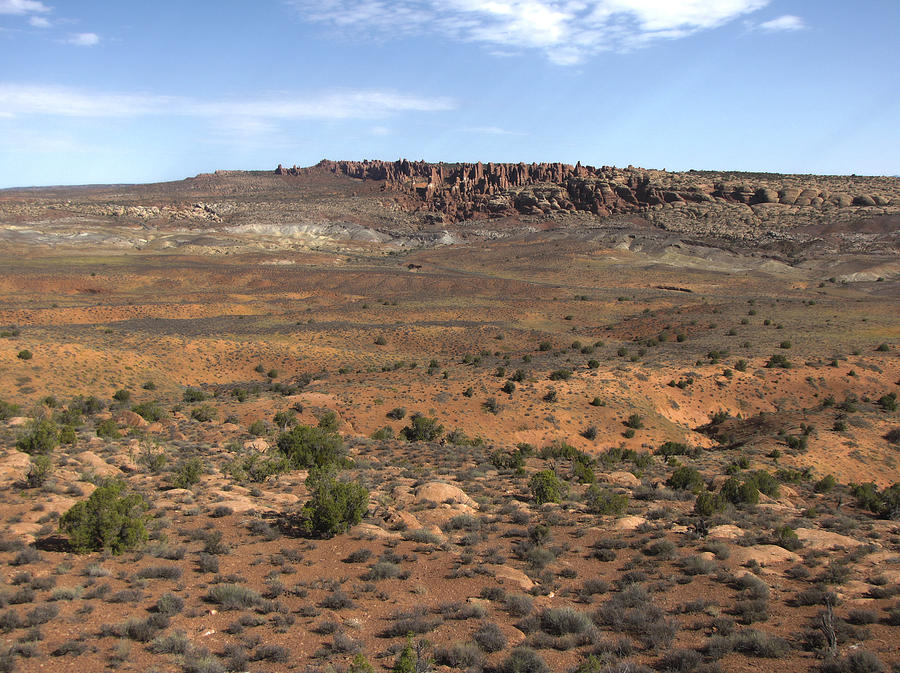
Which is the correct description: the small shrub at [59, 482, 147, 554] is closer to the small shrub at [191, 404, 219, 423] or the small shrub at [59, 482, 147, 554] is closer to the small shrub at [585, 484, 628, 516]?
the small shrub at [585, 484, 628, 516]

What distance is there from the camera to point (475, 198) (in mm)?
146625

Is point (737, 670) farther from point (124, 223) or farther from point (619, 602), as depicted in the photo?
point (124, 223)

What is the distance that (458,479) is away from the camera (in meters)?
16.0

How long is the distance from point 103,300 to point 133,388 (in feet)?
109

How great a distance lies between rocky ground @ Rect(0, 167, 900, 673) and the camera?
7230mm

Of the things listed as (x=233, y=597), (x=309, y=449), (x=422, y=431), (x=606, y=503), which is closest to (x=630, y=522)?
(x=606, y=503)

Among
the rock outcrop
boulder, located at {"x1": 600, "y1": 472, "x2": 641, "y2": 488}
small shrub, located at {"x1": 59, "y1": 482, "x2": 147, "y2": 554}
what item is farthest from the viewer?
the rock outcrop

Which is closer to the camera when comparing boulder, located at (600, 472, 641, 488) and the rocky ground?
the rocky ground

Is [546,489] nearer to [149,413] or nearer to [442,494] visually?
[442,494]

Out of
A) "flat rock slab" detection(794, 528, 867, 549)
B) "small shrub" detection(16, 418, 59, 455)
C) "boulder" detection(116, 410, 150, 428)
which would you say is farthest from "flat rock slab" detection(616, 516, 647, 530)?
"boulder" detection(116, 410, 150, 428)

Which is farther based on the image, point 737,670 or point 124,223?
point 124,223

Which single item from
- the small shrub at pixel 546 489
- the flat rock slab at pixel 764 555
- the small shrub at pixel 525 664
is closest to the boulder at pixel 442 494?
the small shrub at pixel 546 489

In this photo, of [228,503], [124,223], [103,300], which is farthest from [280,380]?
[124,223]

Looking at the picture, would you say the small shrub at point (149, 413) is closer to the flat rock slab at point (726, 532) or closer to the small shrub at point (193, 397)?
the small shrub at point (193, 397)
